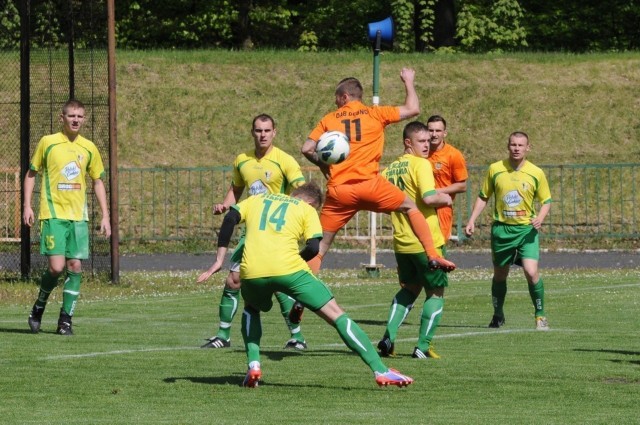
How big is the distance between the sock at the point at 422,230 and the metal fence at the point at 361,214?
17.3 m

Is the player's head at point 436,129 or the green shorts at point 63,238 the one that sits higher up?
the player's head at point 436,129

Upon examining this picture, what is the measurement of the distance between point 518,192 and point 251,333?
5793 millimetres

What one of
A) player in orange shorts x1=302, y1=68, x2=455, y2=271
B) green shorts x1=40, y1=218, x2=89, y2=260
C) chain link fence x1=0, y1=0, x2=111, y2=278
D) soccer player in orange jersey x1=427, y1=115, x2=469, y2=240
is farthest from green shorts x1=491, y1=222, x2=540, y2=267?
chain link fence x1=0, y1=0, x2=111, y2=278

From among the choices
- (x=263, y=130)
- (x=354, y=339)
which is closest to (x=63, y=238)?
(x=263, y=130)

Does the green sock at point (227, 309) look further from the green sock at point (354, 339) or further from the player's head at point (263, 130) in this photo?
the green sock at point (354, 339)

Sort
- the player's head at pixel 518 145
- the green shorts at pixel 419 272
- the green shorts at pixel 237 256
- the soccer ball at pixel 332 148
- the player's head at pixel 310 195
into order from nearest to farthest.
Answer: the player's head at pixel 310 195, the green shorts at pixel 237 256, the green shorts at pixel 419 272, the soccer ball at pixel 332 148, the player's head at pixel 518 145

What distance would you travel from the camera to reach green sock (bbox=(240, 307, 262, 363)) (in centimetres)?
1074

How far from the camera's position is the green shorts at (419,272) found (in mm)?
12805

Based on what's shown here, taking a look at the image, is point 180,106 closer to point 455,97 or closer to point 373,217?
point 455,97

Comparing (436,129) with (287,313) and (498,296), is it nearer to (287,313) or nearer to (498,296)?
(498,296)

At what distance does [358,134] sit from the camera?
14.2m

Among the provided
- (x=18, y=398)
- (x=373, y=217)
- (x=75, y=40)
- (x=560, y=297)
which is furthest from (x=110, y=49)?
(x=18, y=398)

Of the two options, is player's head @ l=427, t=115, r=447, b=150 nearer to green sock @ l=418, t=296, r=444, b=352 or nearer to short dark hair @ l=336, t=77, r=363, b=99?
short dark hair @ l=336, t=77, r=363, b=99

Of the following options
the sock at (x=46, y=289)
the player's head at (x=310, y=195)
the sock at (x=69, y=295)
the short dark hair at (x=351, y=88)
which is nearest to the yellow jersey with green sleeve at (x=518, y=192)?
the short dark hair at (x=351, y=88)
